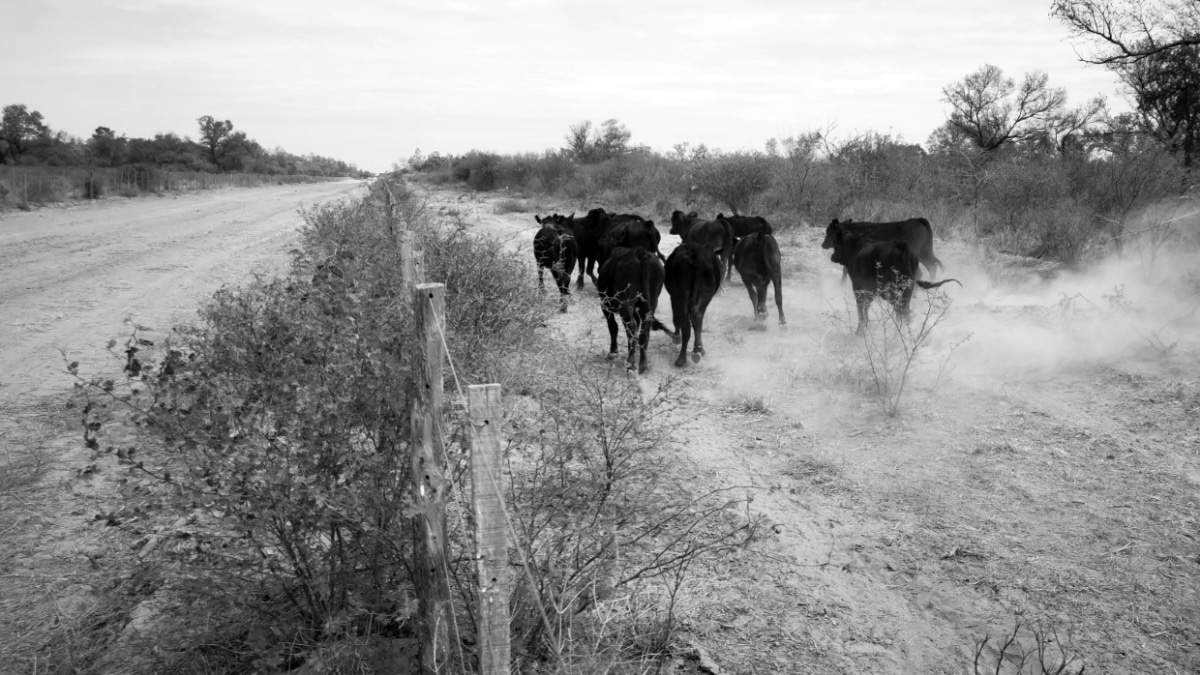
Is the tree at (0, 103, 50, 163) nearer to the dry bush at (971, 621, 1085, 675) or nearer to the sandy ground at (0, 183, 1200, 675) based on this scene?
the sandy ground at (0, 183, 1200, 675)

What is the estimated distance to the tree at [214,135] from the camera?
80500 mm

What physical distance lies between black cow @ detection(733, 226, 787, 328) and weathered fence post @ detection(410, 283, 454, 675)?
803 cm

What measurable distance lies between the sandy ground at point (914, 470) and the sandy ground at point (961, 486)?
17 mm

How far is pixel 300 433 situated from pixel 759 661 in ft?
7.68

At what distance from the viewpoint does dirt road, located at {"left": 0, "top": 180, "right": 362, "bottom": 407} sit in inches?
297

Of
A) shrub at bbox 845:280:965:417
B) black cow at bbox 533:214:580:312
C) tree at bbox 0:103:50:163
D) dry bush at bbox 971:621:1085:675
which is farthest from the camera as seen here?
tree at bbox 0:103:50:163

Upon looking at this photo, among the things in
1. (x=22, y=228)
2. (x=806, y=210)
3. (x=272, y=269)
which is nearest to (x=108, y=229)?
(x=22, y=228)

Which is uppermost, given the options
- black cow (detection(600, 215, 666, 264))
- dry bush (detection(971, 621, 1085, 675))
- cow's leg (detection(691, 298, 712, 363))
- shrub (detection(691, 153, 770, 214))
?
shrub (detection(691, 153, 770, 214))

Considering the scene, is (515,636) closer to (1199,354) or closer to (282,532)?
(282,532)

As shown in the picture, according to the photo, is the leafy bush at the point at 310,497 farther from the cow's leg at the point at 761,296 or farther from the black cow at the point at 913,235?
the black cow at the point at 913,235

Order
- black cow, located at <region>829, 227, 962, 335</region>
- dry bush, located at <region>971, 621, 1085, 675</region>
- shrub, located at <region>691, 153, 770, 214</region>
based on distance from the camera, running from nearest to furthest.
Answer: dry bush, located at <region>971, 621, 1085, 675</region>, black cow, located at <region>829, 227, 962, 335</region>, shrub, located at <region>691, 153, 770, 214</region>

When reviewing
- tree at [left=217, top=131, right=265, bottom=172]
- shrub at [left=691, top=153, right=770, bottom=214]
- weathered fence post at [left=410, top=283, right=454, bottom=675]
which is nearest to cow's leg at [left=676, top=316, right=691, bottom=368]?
weathered fence post at [left=410, top=283, right=454, bottom=675]

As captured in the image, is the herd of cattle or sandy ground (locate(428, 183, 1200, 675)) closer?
sandy ground (locate(428, 183, 1200, 675))

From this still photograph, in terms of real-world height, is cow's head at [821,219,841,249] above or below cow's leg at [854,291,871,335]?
above
